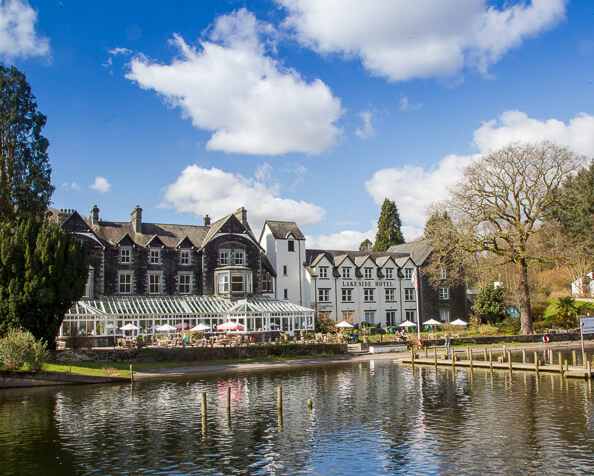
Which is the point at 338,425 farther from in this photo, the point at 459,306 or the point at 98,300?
the point at 459,306

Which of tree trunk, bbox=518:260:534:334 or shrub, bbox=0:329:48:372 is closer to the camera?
shrub, bbox=0:329:48:372

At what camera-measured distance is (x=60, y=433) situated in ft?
63.6

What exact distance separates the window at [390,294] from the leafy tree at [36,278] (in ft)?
120

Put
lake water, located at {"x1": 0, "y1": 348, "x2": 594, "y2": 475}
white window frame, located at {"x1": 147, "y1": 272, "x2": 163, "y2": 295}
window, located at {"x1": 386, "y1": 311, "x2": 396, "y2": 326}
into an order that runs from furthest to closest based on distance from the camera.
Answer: window, located at {"x1": 386, "y1": 311, "x2": 396, "y2": 326} < white window frame, located at {"x1": 147, "y1": 272, "x2": 163, "y2": 295} < lake water, located at {"x1": 0, "y1": 348, "x2": 594, "y2": 475}

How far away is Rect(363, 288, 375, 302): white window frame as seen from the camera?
62.0 meters

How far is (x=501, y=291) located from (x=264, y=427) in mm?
46291

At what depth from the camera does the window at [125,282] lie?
167 feet

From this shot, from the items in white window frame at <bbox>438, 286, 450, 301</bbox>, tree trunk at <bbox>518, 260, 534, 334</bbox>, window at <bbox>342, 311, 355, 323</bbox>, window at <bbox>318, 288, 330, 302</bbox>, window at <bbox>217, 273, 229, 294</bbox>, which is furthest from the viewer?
white window frame at <bbox>438, 286, 450, 301</bbox>

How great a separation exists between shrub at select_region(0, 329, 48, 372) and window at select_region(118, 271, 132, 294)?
19.0 m

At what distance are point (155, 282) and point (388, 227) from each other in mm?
44864

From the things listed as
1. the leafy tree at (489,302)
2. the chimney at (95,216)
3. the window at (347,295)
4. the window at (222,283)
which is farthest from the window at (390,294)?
the chimney at (95,216)

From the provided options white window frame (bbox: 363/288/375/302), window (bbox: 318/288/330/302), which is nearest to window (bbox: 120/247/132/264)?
window (bbox: 318/288/330/302)

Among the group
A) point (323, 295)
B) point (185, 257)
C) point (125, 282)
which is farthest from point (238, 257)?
point (125, 282)

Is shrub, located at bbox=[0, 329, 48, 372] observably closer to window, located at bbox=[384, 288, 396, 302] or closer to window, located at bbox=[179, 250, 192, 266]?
window, located at bbox=[179, 250, 192, 266]
